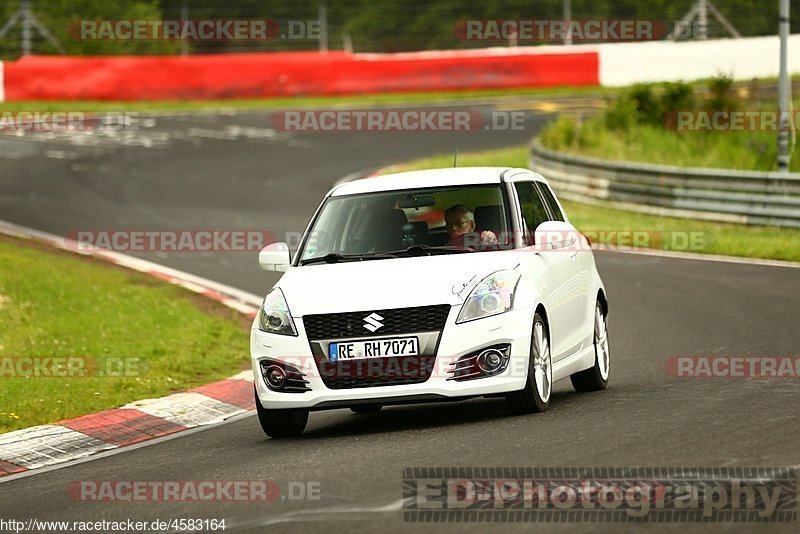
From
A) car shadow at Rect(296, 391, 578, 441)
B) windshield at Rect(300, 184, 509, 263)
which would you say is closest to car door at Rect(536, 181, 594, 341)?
car shadow at Rect(296, 391, 578, 441)

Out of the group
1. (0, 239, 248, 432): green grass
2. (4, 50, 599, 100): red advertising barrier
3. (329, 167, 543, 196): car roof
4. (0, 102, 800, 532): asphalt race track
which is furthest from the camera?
(4, 50, 599, 100): red advertising barrier

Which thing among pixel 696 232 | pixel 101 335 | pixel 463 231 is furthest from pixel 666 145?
pixel 463 231

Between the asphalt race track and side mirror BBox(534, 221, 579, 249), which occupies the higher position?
side mirror BBox(534, 221, 579, 249)

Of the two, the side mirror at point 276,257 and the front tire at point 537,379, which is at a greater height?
the side mirror at point 276,257

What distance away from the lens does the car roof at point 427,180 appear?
10.7 metres

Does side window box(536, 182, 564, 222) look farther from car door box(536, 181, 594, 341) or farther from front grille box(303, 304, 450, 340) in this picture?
front grille box(303, 304, 450, 340)

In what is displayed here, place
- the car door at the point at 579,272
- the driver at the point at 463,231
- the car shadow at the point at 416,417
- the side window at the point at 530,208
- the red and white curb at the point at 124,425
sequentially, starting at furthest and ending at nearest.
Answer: the car door at the point at 579,272, the side window at the point at 530,208, the driver at the point at 463,231, the red and white curb at the point at 124,425, the car shadow at the point at 416,417

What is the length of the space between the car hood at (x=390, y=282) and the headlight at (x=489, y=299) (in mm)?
49

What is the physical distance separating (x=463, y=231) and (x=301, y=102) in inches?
1289

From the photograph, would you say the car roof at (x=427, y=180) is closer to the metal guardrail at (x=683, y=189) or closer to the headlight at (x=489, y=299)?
the headlight at (x=489, y=299)

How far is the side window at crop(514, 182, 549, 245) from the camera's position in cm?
1056

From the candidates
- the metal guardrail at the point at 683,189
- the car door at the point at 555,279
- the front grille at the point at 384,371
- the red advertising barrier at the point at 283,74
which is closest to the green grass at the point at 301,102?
the red advertising barrier at the point at 283,74

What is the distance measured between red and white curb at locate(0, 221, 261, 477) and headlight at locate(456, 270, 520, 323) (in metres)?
2.73

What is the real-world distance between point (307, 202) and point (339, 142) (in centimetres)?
1047
